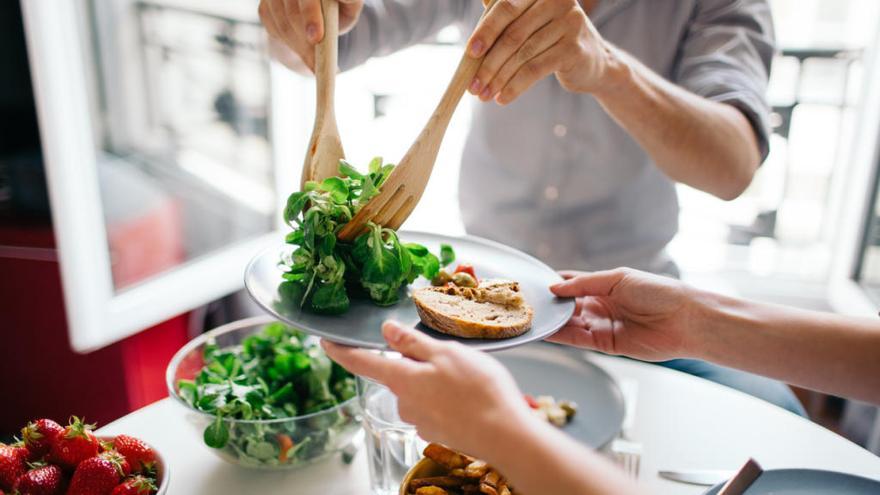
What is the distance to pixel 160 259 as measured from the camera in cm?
213

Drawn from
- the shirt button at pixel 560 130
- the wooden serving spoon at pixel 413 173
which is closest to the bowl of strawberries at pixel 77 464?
the wooden serving spoon at pixel 413 173

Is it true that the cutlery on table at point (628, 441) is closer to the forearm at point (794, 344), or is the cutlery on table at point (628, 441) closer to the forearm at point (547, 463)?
the forearm at point (794, 344)

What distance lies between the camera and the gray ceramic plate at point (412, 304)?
82cm

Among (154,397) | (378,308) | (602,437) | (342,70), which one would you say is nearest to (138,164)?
(154,397)

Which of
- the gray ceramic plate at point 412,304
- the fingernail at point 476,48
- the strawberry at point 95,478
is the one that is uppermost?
the fingernail at point 476,48

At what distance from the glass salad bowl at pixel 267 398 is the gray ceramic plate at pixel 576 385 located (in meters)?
0.31

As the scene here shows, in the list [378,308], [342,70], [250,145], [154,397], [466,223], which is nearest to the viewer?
[378,308]

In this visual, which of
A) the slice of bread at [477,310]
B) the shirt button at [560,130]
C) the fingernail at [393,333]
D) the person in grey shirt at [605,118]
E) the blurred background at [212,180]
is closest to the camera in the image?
the fingernail at [393,333]

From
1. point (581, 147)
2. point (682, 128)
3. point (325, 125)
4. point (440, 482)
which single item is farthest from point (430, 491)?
point (581, 147)

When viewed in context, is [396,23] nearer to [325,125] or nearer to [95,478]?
[325,125]

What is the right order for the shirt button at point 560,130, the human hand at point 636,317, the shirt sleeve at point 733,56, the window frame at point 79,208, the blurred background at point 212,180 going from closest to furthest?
the human hand at point 636,317 < the shirt sleeve at point 733,56 < the window frame at point 79,208 < the shirt button at point 560,130 < the blurred background at point 212,180

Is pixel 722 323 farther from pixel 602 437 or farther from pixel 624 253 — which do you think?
pixel 624 253

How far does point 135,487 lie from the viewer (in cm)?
81

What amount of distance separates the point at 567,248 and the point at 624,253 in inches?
5.1
